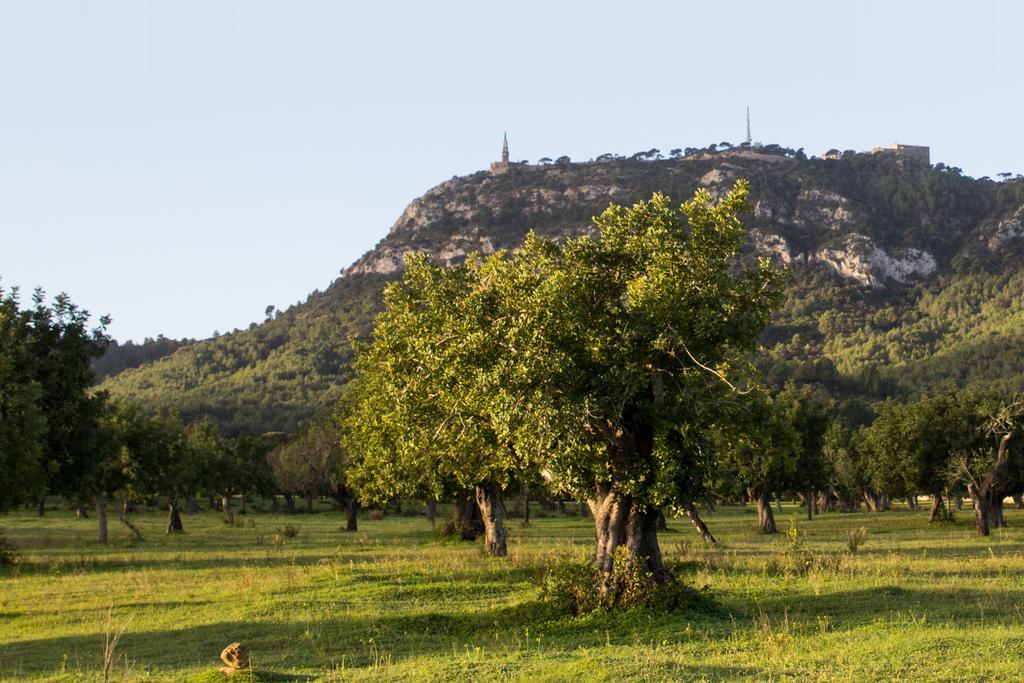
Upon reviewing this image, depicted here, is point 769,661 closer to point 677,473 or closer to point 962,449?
point 677,473

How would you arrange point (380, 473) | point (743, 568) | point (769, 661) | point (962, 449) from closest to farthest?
point (769, 661)
point (743, 568)
point (380, 473)
point (962, 449)

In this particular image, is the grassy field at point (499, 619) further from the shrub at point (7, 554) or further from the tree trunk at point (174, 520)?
the tree trunk at point (174, 520)

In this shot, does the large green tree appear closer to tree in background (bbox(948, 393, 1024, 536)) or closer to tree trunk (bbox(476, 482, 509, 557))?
tree trunk (bbox(476, 482, 509, 557))

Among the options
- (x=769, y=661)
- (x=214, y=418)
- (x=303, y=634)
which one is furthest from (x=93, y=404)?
(x=214, y=418)

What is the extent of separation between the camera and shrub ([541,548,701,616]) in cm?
2184

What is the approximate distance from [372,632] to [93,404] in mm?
25649

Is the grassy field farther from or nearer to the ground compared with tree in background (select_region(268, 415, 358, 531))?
nearer to the ground

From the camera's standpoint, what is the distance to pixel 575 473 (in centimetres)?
2262

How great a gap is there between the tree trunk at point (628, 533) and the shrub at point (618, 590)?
35 cm

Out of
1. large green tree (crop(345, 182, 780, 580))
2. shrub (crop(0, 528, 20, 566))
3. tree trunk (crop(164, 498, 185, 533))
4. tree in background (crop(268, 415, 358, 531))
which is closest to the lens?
large green tree (crop(345, 182, 780, 580))

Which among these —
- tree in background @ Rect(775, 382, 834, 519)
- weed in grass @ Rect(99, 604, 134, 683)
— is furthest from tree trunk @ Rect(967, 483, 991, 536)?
weed in grass @ Rect(99, 604, 134, 683)

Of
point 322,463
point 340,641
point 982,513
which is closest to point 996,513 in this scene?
point 982,513

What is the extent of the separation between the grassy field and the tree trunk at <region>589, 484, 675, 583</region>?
167cm

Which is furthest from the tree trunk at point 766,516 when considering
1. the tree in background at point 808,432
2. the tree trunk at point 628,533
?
the tree trunk at point 628,533
